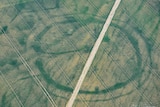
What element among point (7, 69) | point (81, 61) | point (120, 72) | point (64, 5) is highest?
point (64, 5)

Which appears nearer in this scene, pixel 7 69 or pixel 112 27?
pixel 7 69

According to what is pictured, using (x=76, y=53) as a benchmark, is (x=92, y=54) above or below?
below

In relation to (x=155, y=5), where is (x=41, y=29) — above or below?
above

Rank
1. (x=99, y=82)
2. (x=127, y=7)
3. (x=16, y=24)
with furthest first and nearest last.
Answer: (x=127, y=7) < (x=16, y=24) < (x=99, y=82)

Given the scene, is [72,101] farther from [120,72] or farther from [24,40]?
[24,40]

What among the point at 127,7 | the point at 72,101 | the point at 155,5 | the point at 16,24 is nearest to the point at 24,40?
the point at 16,24

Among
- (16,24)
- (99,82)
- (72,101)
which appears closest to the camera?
(72,101)
